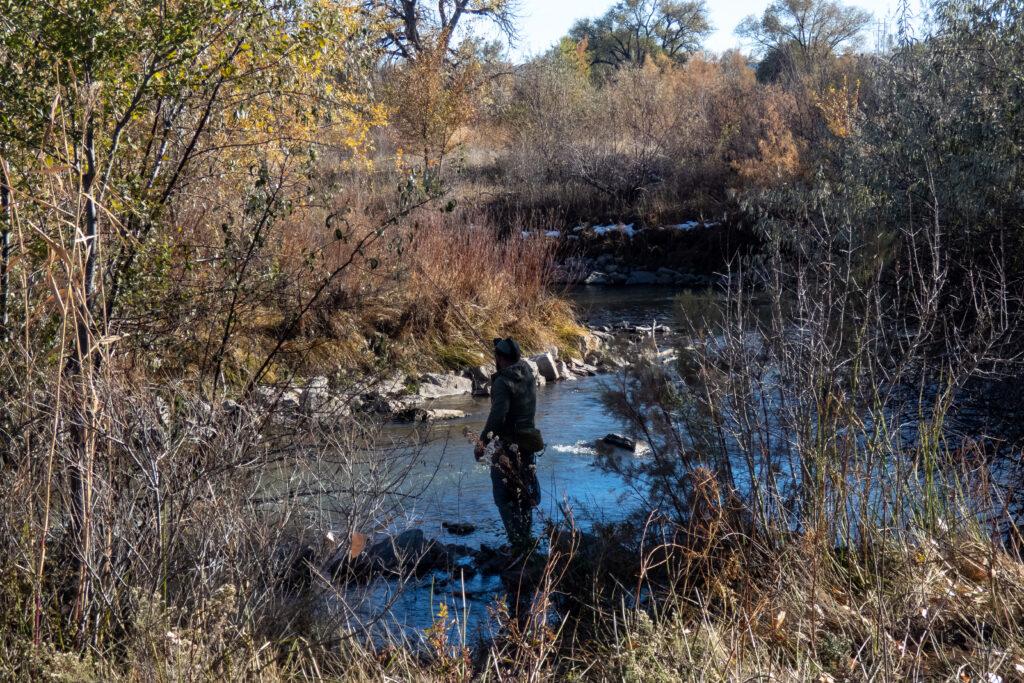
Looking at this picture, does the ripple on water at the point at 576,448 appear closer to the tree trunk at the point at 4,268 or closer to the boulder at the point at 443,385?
the boulder at the point at 443,385

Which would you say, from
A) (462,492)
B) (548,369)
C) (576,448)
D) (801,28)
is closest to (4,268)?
(462,492)

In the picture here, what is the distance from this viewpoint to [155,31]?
566 centimetres

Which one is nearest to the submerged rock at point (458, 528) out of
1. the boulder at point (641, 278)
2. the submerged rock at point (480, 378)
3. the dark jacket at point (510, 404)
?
the dark jacket at point (510, 404)

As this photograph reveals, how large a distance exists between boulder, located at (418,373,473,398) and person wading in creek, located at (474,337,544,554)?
237 inches

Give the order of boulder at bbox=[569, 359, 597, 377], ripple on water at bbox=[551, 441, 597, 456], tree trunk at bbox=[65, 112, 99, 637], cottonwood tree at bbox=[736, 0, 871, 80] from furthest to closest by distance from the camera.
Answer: cottonwood tree at bbox=[736, 0, 871, 80] → boulder at bbox=[569, 359, 597, 377] → ripple on water at bbox=[551, 441, 597, 456] → tree trunk at bbox=[65, 112, 99, 637]

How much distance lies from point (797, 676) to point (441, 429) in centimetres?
799

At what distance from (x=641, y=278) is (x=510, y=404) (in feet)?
61.4

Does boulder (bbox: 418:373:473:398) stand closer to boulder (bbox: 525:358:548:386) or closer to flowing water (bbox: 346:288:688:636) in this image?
flowing water (bbox: 346:288:688:636)

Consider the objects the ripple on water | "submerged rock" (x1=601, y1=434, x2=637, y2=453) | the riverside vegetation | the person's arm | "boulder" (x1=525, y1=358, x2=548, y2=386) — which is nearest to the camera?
the riverside vegetation

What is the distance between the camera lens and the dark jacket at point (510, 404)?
6.83 metres

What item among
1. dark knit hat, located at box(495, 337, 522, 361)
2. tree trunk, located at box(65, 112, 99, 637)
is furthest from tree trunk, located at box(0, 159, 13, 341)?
dark knit hat, located at box(495, 337, 522, 361)

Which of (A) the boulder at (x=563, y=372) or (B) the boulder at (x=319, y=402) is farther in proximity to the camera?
(A) the boulder at (x=563, y=372)

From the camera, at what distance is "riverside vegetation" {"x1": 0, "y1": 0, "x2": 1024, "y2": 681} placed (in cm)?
374

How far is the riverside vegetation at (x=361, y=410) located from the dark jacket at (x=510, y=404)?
69cm
